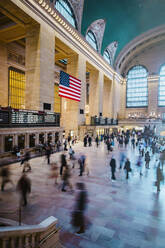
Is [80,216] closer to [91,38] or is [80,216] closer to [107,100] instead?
[91,38]

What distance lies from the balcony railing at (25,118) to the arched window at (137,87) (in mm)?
30146

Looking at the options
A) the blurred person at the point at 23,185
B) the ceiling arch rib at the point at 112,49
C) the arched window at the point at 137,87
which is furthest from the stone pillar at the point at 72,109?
the arched window at the point at 137,87

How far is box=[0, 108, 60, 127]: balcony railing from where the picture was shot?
952 cm

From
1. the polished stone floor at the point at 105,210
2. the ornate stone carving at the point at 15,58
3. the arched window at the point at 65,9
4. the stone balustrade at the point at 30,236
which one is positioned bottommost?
the polished stone floor at the point at 105,210

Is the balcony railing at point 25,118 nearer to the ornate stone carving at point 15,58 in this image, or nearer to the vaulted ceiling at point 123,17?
the ornate stone carving at point 15,58

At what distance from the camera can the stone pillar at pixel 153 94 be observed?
3572cm

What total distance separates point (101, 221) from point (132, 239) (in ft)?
2.80

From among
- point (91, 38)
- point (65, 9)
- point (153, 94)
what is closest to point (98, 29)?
point (91, 38)

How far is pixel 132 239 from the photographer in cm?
330

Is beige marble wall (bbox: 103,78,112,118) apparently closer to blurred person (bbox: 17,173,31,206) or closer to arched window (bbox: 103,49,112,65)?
arched window (bbox: 103,49,112,65)

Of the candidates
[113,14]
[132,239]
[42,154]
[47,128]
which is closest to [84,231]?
[132,239]

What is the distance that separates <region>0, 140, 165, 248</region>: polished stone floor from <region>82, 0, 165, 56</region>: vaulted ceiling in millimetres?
22319

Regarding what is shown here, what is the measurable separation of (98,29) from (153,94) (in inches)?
792

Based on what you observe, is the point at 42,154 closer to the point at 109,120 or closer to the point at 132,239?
the point at 132,239
